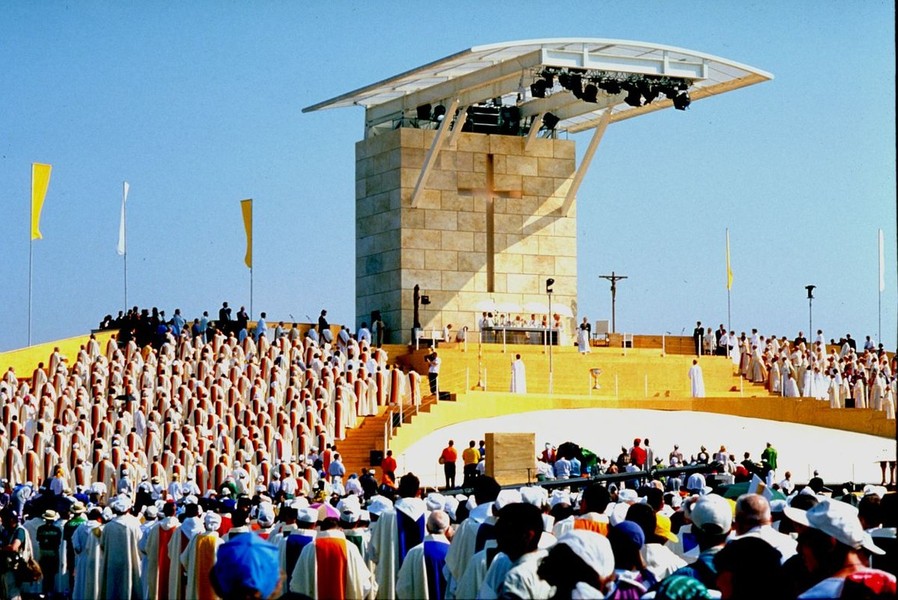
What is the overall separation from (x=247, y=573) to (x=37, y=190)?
3172cm

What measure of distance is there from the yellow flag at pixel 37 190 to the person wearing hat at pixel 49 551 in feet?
64.7

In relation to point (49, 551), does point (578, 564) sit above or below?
above

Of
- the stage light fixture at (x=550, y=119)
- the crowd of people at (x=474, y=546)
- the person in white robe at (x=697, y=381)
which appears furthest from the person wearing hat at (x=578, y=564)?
the stage light fixture at (x=550, y=119)

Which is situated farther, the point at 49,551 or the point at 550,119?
the point at 550,119

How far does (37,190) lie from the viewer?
1442 inches

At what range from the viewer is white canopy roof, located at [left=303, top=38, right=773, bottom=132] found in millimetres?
36500

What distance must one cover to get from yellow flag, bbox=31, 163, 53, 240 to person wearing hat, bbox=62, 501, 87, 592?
1951cm

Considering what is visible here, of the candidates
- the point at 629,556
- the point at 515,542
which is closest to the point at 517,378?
the point at 515,542

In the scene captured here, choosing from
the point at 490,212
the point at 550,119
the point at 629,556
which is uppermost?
the point at 550,119

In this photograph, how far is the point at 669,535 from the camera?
1075cm

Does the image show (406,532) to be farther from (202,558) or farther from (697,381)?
(697,381)

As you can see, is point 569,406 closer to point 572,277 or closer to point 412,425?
point 412,425

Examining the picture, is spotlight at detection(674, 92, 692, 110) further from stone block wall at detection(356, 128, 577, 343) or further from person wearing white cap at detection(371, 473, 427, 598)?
person wearing white cap at detection(371, 473, 427, 598)

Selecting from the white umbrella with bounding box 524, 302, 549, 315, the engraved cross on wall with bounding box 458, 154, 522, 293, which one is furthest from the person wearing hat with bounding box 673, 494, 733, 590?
the white umbrella with bounding box 524, 302, 549, 315
